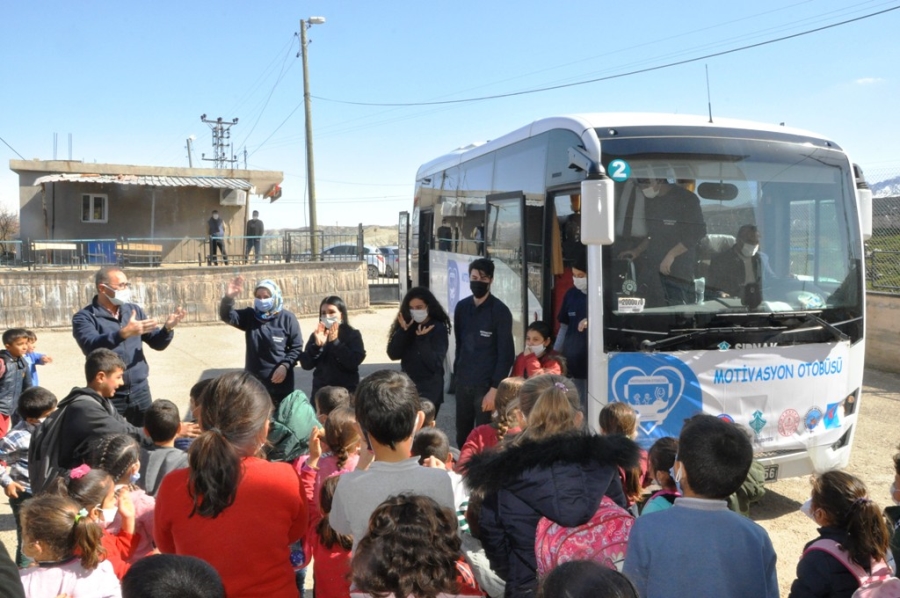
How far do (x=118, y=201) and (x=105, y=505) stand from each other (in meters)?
21.9

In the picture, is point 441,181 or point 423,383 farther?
point 441,181

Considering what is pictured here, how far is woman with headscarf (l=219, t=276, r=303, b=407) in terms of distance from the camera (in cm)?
651

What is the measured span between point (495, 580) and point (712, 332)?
137 inches

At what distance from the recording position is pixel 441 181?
Result: 1148 centimetres

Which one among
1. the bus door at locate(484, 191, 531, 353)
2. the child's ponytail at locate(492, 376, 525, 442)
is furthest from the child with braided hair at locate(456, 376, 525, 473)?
the bus door at locate(484, 191, 531, 353)

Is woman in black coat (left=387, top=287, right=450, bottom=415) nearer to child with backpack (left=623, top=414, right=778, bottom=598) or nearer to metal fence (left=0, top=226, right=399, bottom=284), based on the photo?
child with backpack (left=623, top=414, right=778, bottom=598)

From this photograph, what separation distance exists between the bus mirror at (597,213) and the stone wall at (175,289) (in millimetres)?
15627

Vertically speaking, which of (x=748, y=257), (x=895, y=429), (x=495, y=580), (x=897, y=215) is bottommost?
(x=895, y=429)

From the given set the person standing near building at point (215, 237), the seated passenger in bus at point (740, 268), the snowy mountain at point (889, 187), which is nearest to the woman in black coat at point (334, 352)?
the seated passenger in bus at point (740, 268)

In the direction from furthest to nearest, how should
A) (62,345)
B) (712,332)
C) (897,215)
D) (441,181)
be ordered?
(62,345), (897,215), (441,181), (712,332)

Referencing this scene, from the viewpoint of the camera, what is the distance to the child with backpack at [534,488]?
2578 mm

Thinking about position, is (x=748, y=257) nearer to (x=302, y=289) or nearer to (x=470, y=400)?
(x=470, y=400)

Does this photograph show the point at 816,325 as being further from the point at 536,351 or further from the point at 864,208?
the point at 536,351

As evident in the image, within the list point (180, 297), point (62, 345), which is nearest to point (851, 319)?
point (62, 345)
